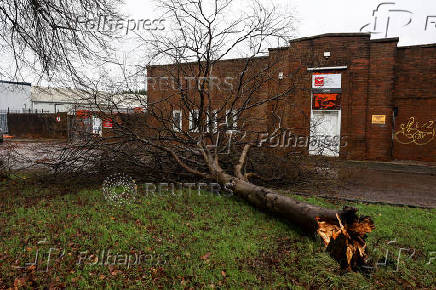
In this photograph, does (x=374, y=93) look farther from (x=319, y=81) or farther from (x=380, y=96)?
(x=319, y=81)

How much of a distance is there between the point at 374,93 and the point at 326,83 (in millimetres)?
2108

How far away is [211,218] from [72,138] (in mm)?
4391

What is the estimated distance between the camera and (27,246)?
3.74 metres

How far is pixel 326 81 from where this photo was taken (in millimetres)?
13961

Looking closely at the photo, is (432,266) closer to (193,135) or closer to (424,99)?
(193,135)

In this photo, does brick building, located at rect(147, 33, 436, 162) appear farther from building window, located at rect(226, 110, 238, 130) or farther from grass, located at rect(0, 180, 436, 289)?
grass, located at rect(0, 180, 436, 289)

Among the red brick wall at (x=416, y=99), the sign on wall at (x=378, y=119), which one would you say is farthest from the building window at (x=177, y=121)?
the red brick wall at (x=416, y=99)

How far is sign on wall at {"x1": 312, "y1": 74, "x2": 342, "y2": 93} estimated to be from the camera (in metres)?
13.7

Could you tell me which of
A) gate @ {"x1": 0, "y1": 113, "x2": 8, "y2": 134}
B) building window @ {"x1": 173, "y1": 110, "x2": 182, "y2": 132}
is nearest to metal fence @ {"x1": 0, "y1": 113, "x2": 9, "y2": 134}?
gate @ {"x1": 0, "y1": 113, "x2": 8, "y2": 134}

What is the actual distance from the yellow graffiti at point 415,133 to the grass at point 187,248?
899 cm

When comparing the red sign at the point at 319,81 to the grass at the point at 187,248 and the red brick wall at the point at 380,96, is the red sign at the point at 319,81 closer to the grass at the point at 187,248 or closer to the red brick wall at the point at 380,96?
the red brick wall at the point at 380,96

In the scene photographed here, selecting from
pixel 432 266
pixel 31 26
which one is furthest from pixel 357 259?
pixel 31 26

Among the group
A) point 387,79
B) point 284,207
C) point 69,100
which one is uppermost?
point 387,79

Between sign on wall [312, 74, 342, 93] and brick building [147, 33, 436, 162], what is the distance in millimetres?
44
